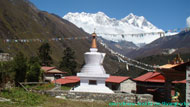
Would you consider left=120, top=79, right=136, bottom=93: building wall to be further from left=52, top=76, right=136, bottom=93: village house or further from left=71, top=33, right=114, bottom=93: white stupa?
left=71, top=33, right=114, bottom=93: white stupa

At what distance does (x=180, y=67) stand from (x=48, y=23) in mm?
180262

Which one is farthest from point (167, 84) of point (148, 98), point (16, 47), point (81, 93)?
point (16, 47)

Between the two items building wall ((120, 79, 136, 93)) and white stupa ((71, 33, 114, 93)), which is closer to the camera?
white stupa ((71, 33, 114, 93))

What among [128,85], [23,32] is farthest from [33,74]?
[23,32]

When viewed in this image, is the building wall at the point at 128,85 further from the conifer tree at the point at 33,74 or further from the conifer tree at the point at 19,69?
the conifer tree at the point at 19,69

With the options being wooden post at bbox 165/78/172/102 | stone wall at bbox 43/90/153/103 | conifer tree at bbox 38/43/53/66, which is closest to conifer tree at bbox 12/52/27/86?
stone wall at bbox 43/90/153/103

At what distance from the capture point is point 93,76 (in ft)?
66.2

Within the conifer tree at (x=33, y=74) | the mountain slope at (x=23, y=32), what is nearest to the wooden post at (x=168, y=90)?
the conifer tree at (x=33, y=74)

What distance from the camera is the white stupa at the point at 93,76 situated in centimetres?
2011

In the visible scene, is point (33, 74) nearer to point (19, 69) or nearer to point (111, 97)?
point (19, 69)

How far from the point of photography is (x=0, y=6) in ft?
445

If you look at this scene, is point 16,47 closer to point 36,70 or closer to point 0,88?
point 36,70

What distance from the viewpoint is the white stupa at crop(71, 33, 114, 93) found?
20109 mm

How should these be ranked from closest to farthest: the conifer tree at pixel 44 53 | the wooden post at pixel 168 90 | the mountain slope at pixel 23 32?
the wooden post at pixel 168 90 < the conifer tree at pixel 44 53 < the mountain slope at pixel 23 32
